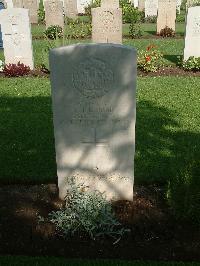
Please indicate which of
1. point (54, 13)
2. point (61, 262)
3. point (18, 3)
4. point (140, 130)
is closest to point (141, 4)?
point (18, 3)

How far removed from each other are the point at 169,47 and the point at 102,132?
11994 millimetres

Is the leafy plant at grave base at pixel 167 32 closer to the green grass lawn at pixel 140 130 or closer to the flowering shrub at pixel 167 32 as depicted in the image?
the flowering shrub at pixel 167 32

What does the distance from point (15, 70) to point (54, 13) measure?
776 cm

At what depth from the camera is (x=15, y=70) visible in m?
11.4

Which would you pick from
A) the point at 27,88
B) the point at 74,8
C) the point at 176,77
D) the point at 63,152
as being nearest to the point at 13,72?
the point at 27,88

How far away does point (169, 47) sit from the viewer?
15586mm

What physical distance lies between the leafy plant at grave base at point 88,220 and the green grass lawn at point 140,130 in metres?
1.12

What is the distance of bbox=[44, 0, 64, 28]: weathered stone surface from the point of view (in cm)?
1792

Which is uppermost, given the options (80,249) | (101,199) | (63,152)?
(63,152)

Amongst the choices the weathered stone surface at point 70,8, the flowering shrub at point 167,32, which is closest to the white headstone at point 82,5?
the weathered stone surface at point 70,8

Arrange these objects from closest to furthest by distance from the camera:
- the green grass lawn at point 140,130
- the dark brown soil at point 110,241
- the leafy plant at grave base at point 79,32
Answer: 1. the dark brown soil at point 110,241
2. the green grass lawn at point 140,130
3. the leafy plant at grave base at point 79,32

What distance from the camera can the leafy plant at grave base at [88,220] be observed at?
418 centimetres

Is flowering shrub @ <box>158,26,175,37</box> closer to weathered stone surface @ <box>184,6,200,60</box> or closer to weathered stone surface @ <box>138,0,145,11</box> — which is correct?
weathered stone surface @ <box>184,6,200,60</box>

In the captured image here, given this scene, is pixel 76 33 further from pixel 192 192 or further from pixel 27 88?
pixel 192 192
